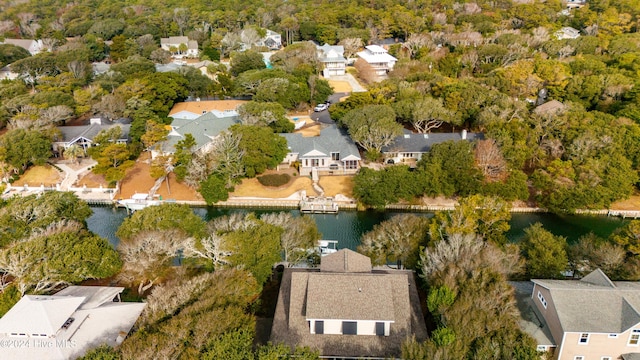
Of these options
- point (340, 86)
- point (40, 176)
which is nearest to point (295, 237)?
point (40, 176)

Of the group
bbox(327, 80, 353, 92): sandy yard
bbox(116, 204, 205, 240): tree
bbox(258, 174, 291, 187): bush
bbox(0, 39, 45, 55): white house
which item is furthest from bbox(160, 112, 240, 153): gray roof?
bbox(0, 39, 45, 55): white house

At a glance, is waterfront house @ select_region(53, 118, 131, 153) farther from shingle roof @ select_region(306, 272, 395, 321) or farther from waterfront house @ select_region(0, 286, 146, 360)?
shingle roof @ select_region(306, 272, 395, 321)

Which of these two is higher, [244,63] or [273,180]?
[244,63]

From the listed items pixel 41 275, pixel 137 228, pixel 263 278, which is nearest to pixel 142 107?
pixel 137 228

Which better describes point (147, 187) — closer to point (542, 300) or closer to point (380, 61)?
point (542, 300)

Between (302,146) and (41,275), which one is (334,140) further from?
(41,275)
